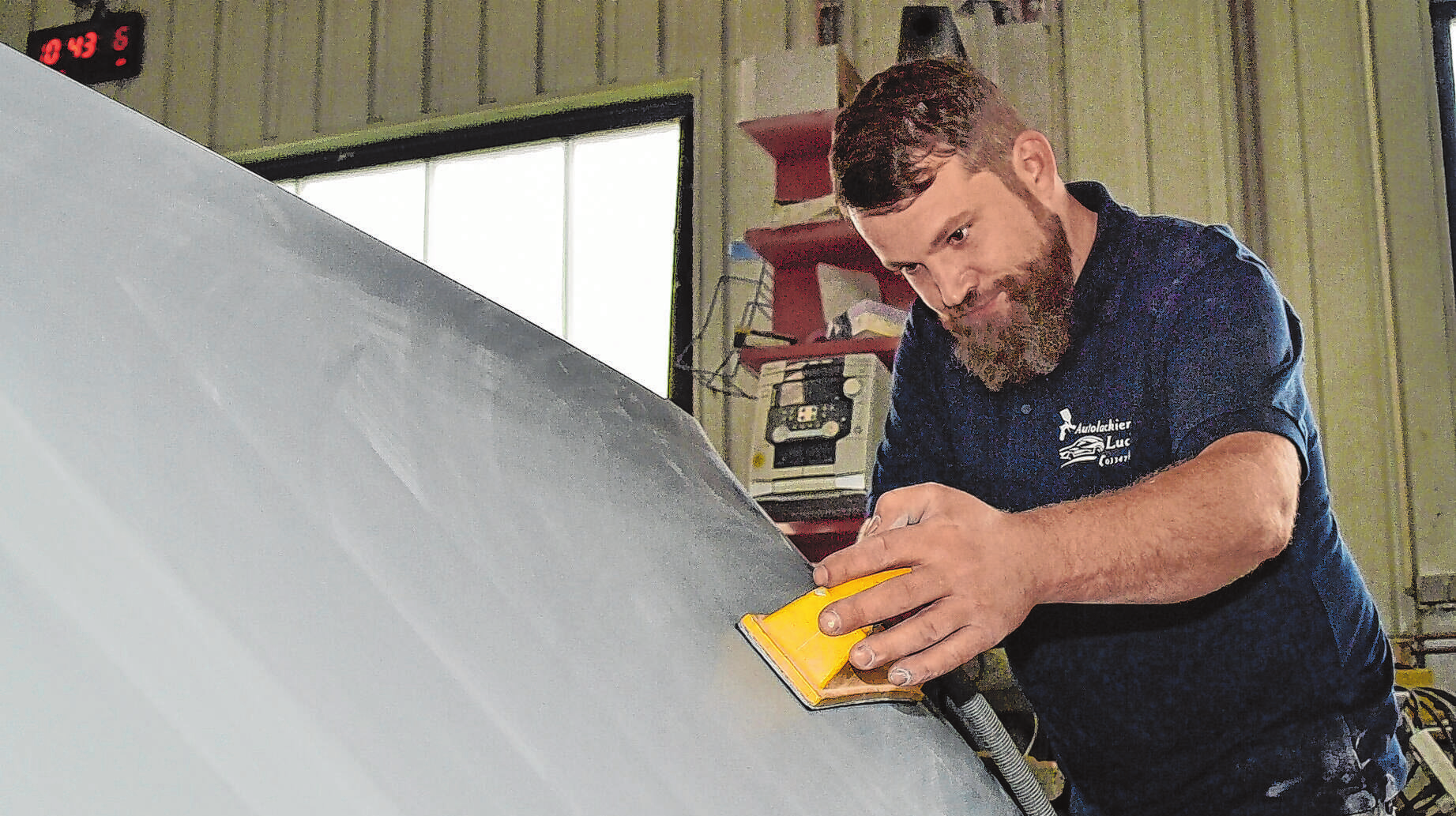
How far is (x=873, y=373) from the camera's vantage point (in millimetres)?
2590

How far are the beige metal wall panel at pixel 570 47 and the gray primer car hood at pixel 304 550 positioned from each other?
116 inches

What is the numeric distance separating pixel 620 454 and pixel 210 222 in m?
0.30

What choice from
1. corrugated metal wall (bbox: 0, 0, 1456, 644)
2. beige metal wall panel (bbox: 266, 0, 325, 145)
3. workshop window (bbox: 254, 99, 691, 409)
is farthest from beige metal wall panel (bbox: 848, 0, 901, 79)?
beige metal wall panel (bbox: 266, 0, 325, 145)

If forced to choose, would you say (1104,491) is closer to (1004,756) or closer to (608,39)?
(1004,756)

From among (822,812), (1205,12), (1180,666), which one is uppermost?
(1205,12)

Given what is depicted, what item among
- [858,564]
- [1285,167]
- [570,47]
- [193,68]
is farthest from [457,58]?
[858,564]

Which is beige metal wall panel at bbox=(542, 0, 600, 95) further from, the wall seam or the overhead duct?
the wall seam

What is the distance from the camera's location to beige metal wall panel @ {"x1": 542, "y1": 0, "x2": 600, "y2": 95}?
352 centimetres

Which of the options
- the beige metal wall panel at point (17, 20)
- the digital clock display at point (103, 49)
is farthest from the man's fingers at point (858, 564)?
the beige metal wall panel at point (17, 20)

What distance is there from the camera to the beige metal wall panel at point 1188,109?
2885 mm

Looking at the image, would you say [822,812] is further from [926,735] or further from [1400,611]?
[1400,611]

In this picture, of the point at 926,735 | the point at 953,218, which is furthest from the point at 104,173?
the point at 953,218

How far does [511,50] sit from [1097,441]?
9.18 ft

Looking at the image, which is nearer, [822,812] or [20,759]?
[20,759]
